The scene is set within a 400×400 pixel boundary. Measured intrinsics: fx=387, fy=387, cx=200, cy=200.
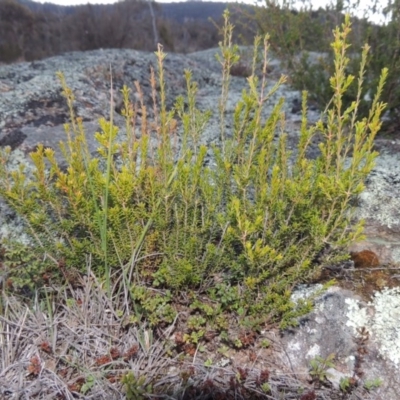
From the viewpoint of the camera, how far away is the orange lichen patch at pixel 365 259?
1973 millimetres

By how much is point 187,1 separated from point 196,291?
34560 mm

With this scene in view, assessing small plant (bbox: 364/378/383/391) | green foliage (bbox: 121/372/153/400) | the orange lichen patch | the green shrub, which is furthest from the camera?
the orange lichen patch

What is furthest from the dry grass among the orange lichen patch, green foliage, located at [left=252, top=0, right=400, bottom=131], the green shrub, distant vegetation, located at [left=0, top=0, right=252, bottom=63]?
distant vegetation, located at [left=0, top=0, right=252, bottom=63]

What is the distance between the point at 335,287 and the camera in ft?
6.07

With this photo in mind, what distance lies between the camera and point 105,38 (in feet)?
38.8

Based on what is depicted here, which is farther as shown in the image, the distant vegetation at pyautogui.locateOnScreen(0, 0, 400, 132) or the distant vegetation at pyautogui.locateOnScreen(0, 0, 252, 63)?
the distant vegetation at pyautogui.locateOnScreen(0, 0, 252, 63)

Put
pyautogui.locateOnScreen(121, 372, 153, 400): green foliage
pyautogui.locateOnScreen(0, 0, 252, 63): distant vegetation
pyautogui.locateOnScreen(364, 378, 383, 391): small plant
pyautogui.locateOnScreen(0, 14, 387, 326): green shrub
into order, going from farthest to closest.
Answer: pyautogui.locateOnScreen(0, 0, 252, 63): distant vegetation
pyautogui.locateOnScreen(0, 14, 387, 326): green shrub
pyautogui.locateOnScreen(364, 378, 383, 391): small plant
pyautogui.locateOnScreen(121, 372, 153, 400): green foliage

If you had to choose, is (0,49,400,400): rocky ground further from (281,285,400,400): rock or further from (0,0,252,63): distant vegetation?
(0,0,252,63): distant vegetation

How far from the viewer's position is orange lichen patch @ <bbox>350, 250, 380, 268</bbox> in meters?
1.97

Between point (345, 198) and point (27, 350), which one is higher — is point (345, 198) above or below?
above

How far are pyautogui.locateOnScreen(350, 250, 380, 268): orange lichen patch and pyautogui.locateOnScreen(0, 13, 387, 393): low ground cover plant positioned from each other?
242 mm

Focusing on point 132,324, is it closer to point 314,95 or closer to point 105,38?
point 314,95

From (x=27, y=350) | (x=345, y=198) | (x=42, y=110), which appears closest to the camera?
(x=345, y=198)

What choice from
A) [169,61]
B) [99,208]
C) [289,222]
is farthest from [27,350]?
[169,61]
